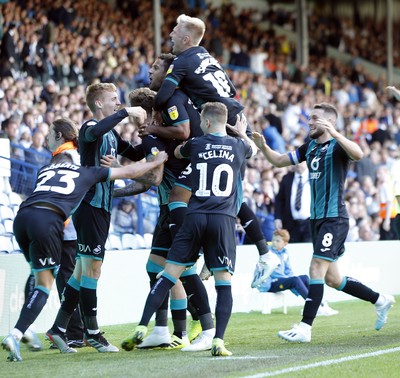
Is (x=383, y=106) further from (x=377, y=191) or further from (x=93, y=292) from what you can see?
(x=93, y=292)

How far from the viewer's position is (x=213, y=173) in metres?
7.86

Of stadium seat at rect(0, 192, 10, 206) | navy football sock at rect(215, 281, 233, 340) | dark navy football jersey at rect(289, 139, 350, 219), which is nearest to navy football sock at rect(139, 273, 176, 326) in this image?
navy football sock at rect(215, 281, 233, 340)

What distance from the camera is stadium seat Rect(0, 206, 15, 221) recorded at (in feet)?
38.4

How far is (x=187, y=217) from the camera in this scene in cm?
788

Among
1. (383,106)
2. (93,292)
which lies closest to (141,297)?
(93,292)

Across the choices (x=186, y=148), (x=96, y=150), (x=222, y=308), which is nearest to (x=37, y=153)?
(x=96, y=150)

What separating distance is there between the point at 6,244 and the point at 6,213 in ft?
1.92

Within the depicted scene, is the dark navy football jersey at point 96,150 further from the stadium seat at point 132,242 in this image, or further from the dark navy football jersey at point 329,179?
the stadium seat at point 132,242

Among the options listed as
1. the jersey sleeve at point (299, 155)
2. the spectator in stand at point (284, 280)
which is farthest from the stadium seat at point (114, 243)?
the jersey sleeve at point (299, 155)

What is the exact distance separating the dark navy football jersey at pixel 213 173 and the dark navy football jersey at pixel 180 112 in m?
0.49

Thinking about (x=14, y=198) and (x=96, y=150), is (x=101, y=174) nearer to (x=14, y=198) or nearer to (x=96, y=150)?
(x=96, y=150)

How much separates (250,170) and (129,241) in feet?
14.9

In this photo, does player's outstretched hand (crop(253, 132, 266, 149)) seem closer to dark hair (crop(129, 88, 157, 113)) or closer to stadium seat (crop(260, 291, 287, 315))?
dark hair (crop(129, 88, 157, 113))

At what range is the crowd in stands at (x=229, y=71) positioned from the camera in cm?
1600
